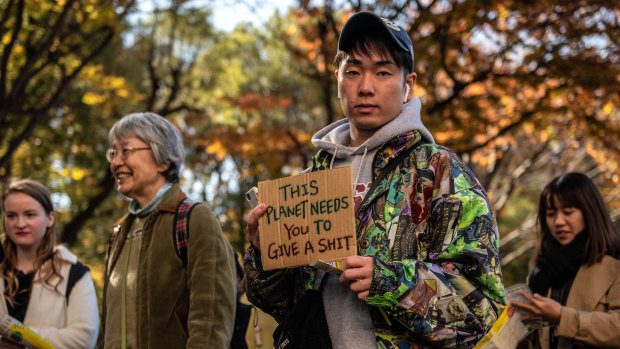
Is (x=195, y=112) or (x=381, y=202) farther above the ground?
(x=195, y=112)

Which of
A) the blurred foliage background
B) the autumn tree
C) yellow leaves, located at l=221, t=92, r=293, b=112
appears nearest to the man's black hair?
the blurred foliage background

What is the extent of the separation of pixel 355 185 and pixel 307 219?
25 cm

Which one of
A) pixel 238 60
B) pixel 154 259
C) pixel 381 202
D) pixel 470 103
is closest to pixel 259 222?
pixel 381 202

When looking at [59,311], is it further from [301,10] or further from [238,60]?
[238,60]

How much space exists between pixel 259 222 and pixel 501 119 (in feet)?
26.7

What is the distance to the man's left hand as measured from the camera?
158cm

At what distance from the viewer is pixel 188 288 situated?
2.83 m

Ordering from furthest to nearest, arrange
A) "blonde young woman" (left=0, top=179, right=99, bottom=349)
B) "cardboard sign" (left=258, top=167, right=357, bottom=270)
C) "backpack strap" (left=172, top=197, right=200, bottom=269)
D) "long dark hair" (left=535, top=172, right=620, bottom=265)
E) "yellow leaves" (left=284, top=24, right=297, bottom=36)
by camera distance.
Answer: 1. "yellow leaves" (left=284, top=24, right=297, bottom=36)
2. "long dark hair" (left=535, top=172, right=620, bottom=265)
3. "blonde young woman" (left=0, top=179, right=99, bottom=349)
4. "backpack strap" (left=172, top=197, right=200, bottom=269)
5. "cardboard sign" (left=258, top=167, right=357, bottom=270)

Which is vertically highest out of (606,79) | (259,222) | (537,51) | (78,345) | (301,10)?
(301,10)

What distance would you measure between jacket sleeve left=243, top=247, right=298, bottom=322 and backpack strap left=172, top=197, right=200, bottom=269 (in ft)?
2.86

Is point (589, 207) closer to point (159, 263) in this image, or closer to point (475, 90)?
point (159, 263)

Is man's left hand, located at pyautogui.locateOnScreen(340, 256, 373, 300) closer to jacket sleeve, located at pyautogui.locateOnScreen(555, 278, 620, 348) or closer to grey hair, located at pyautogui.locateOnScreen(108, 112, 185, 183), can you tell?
grey hair, located at pyautogui.locateOnScreen(108, 112, 185, 183)

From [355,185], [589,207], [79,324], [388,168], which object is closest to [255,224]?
[355,185]

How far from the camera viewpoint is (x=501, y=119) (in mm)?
9352
